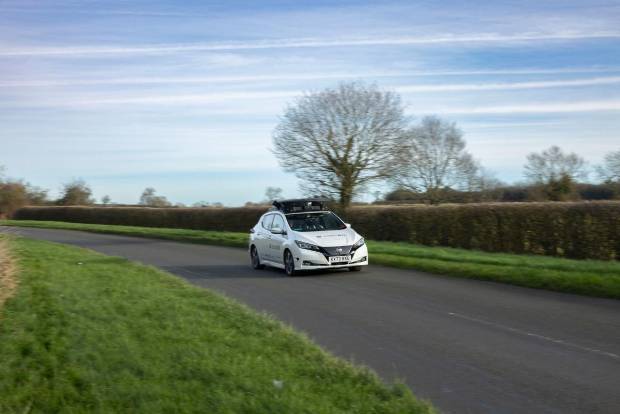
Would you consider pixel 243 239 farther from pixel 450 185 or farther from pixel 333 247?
pixel 450 185

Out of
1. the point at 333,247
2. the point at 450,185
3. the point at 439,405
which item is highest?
the point at 450,185

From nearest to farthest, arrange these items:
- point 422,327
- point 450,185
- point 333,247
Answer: point 422,327 < point 333,247 < point 450,185

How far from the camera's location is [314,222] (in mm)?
17859

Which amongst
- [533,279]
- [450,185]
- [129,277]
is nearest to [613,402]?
[533,279]

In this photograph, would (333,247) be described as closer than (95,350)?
No

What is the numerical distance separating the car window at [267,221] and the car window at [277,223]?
0.25m

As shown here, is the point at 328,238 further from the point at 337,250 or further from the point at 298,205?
the point at 298,205

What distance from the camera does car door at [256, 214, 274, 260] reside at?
18.5 meters

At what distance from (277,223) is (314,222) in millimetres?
1143

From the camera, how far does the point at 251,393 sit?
5.67 meters

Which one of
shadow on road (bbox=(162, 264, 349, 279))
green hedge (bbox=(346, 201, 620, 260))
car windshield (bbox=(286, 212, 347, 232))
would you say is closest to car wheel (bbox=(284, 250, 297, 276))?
shadow on road (bbox=(162, 264, 349, 279))

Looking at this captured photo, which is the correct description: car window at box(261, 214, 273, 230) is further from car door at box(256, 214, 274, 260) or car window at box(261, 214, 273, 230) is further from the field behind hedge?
the field behind hedge

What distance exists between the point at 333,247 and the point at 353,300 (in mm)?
4323

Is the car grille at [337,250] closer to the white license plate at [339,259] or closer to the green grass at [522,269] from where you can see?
the white license plate at [339,259]
